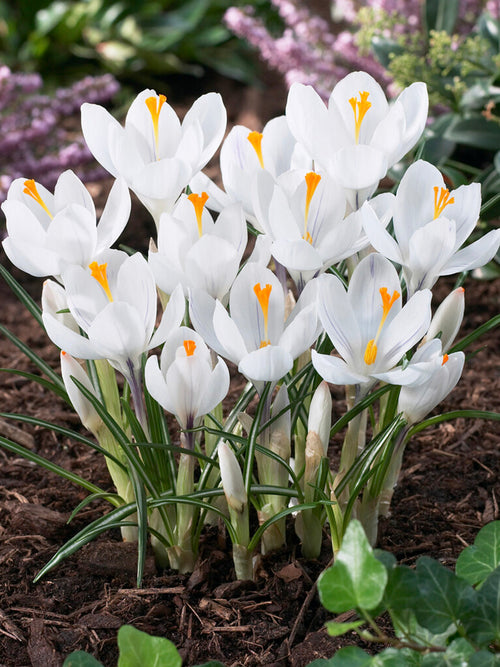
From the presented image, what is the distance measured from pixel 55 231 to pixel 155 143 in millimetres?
224

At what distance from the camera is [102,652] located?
121cm

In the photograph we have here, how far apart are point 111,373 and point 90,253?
0.22 meters

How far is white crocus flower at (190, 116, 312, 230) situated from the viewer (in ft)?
4.04

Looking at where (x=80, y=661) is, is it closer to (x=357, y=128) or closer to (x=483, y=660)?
(x=483, y=660)

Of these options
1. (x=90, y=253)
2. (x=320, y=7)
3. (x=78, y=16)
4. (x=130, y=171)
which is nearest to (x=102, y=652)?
(x=90, y=253)

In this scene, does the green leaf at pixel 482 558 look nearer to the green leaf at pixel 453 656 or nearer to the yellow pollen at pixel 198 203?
the green leaf at pixel 453 656

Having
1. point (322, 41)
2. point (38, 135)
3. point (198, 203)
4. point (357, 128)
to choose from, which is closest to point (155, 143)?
point (198, 203)

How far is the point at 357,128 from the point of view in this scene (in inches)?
47.1

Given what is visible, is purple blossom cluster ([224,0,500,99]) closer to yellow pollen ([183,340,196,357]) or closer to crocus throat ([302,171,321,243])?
crocus throat ([302,171,321,243])

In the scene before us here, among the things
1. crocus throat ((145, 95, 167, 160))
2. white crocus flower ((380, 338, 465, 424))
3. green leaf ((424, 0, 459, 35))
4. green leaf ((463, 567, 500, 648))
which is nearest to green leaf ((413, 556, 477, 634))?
green leaf ((463, 567, 500, 648))

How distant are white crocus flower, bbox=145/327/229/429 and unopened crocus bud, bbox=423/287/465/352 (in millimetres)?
340

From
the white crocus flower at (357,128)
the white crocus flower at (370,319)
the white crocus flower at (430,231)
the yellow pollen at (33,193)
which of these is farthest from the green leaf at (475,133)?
the yellow pollen at (33,193)

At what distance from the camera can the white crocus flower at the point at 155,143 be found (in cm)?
115

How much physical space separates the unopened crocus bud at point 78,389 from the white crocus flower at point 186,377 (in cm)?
19
